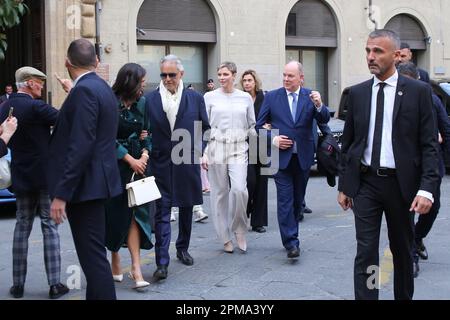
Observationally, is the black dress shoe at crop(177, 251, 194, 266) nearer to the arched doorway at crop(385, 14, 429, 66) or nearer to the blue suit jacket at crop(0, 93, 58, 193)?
the blue suit jacket at crop(0, 93, 58, 193)

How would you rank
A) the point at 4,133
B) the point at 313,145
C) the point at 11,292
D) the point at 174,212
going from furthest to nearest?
the point at 174,212, the point at 313,145, the point at 11,292, the point at 4,133

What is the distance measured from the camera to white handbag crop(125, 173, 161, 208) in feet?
19.3

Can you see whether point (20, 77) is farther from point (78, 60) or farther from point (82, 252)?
point (82, 252)

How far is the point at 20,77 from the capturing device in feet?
19.9

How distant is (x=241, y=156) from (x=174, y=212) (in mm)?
2623

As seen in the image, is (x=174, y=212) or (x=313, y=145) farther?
(x=174, y=212)

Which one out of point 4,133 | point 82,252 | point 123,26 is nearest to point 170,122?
point 4,133

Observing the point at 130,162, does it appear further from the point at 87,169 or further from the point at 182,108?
the point at 87,169

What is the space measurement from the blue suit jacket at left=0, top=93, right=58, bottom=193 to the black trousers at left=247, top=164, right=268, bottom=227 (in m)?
3.28

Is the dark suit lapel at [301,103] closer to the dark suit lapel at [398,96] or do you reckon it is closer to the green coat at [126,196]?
the green coat at [126,196]

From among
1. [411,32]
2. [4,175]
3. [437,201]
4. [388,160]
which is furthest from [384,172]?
[411,32]

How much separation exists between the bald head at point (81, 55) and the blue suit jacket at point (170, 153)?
1.66 metres

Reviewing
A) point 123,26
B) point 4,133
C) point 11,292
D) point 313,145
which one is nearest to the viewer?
point 4,133

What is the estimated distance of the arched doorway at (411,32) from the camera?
2441cm
